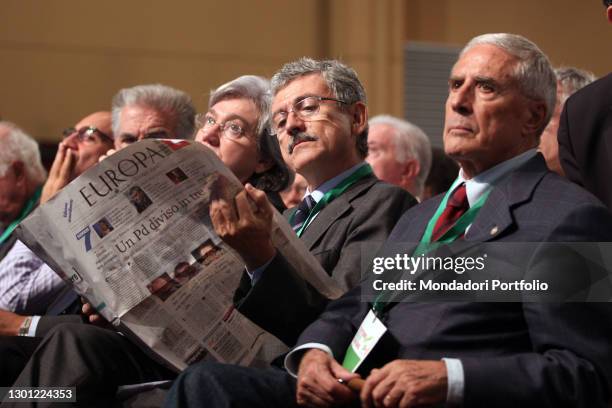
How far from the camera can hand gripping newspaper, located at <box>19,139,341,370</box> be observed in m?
2.78

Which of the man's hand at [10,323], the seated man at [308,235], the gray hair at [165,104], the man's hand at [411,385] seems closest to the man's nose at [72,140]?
the gray hair at [165,104]

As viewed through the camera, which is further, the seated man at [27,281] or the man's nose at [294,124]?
the seated man at [27,281]

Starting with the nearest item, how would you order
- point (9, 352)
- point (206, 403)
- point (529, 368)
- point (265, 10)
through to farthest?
point (529, 368) < point (206, 403) < point (9, 352) < point (265, 10)

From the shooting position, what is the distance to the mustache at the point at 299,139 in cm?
329

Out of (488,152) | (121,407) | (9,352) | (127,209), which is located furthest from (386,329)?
(9,352)

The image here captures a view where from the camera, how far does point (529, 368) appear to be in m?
2.25

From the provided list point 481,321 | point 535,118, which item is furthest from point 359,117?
point 481,321

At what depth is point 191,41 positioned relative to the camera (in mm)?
7633

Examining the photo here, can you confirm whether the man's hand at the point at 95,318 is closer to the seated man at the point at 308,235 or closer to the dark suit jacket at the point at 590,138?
the seated man at the point at 308,235

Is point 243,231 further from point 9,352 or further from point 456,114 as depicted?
point 9,352

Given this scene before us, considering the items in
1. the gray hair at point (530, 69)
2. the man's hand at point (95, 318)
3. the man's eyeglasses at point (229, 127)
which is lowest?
the man's hand at point (95, 318)

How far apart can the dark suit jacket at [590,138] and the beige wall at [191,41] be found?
4.56m

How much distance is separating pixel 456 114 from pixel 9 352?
1.63m

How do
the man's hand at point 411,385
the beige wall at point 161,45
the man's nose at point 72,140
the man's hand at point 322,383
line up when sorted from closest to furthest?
the man's hand at point 411,385 → the man's hand at point 322,383 → the man's nose at point 72,140 → the beige wall at point 161,45
